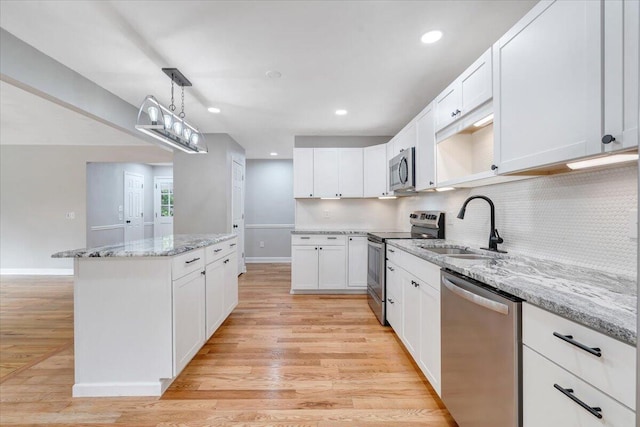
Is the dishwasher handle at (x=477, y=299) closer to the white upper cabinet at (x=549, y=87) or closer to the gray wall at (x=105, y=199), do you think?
the white upper cabinet at (x=549, y=87)

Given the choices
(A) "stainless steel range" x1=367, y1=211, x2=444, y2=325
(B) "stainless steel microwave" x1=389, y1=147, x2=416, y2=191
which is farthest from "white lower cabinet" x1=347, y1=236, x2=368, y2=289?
(B) "stainless steel microwave" x1=389, y1=147, x2=416, y2=191

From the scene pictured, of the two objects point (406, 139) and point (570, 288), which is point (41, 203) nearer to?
point (406, 139)

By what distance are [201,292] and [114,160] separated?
15.4ft

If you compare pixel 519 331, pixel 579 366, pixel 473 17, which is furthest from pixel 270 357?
pixel 473 17

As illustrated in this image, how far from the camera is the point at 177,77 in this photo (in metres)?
2.57

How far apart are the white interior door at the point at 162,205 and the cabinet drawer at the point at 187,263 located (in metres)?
6.43

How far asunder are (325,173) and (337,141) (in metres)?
0.66

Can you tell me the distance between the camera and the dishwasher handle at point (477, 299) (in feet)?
3.53

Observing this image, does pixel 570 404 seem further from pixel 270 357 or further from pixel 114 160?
pixel 114 160

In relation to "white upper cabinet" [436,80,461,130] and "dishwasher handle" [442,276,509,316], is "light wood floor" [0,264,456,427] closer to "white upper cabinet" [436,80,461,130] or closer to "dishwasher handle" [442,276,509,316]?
"dishwasher handle" [442,276,509,316]

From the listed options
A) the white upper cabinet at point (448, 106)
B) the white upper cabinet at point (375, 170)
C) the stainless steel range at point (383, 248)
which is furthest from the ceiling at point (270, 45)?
the stainless steel range at point (383, 248)

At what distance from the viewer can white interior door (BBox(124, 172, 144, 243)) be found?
6625 millimetres

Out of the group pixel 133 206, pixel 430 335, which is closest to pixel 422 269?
pixel 430 335

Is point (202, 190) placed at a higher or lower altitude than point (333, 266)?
higher
